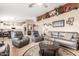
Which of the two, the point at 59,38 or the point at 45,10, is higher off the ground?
the point at 45,10

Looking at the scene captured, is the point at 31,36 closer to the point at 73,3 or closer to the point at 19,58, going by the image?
the point at 19,58

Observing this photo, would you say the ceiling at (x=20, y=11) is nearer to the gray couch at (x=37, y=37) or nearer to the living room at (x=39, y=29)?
the living room at (x=39, y=29)

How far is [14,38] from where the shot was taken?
2.72 metres

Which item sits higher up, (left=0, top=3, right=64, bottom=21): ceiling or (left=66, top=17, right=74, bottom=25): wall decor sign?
(left=0, top=3, right=64, bottom=21): ceiling

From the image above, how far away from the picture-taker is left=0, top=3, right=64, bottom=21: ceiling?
2.71 metres

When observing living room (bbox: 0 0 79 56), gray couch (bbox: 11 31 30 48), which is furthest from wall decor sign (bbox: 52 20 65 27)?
gray couch (bbox: 11 31 30 48)

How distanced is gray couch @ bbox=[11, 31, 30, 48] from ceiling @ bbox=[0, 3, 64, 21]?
10.8 inches

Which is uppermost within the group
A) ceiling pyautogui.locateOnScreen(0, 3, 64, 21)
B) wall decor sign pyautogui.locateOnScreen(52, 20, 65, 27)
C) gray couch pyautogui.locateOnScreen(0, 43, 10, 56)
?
ceiling pyautogui.locateOnScreen(0, 3, 64, 21)

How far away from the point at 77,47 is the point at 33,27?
2.96ft

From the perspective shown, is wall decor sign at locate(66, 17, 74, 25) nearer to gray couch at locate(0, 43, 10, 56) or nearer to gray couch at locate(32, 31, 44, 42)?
gray couch at locate(32, 31, 44, 42)

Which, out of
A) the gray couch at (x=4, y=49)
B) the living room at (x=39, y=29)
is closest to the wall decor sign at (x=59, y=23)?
the living room at (x=39, y=29)

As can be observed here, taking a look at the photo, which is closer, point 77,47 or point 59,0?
point 77,47

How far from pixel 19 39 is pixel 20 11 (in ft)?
1.76

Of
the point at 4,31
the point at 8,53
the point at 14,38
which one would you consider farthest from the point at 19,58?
the point at 4,31
